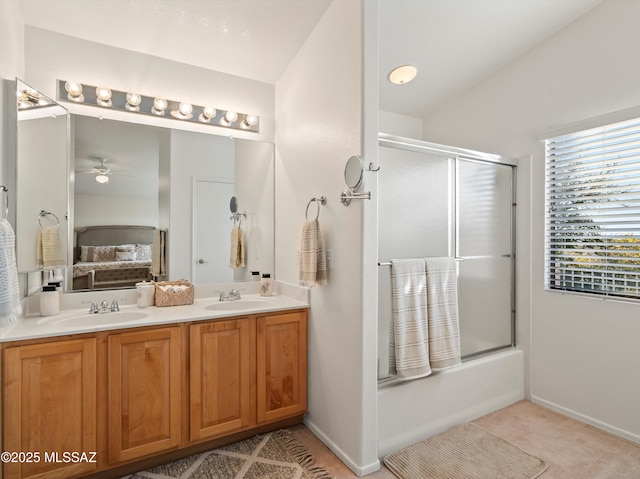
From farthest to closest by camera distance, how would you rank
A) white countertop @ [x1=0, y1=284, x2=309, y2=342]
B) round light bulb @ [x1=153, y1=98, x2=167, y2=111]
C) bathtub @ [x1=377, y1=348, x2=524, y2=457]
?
round light bulb @ [x1=153, y1=98, x2=167, y2=111]
bathtub @ [x1=377, y1=348, x2=524, y2=457]
white countertop @ [x1=0, y1=284, x2=309, y2=342]

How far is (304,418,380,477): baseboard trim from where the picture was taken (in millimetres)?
1860

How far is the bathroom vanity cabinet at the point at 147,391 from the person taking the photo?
1612 millimetres

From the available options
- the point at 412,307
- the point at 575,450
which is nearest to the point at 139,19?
the point at 412,307

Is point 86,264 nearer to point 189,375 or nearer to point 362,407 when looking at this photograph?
point 189,375

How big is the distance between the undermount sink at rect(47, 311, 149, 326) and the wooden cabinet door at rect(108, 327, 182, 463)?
0.17m

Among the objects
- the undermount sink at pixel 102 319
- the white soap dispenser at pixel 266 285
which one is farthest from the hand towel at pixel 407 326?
the undermount sink at pixel 102 319

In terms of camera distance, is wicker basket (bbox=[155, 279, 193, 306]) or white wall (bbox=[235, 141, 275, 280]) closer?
wicker basket (bbox=[155, 279, 193, 306])

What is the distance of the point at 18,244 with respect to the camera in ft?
6.05

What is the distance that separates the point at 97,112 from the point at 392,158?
1.92 meters

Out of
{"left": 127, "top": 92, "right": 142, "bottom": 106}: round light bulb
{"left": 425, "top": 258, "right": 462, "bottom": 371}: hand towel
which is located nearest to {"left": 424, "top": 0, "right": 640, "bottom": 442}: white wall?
{"left": 425, "top": 258, "right": 462, "bottom": 371}: hand towel

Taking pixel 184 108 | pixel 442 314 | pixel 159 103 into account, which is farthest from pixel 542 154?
pixel 159 103

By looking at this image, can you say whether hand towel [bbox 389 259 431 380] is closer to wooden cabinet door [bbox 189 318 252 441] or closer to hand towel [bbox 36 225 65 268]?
wooden cabinet door [bbox 189 318 252 441]

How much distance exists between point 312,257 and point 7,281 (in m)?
1.42

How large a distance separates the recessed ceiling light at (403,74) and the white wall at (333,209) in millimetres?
747
